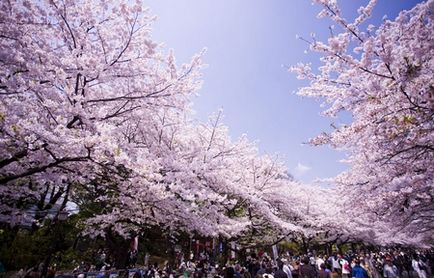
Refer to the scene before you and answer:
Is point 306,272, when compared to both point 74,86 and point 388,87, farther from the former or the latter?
point 74,86

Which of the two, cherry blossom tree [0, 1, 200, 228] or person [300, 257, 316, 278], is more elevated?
cherry blossom tree [0, 1, 200, 228]

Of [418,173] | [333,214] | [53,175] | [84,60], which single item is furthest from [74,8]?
[333,214]

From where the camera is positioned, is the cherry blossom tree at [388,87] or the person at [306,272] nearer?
the cherry blossom tree at [388,87]

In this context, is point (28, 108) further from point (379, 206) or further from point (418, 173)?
point (379, 206)

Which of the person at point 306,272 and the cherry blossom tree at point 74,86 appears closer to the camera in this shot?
the cherry blossom tree at point 74,86

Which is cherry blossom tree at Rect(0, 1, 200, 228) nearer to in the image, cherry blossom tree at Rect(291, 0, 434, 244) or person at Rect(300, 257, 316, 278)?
cherry blossom tree at Rect(291, 0, 434, 244)

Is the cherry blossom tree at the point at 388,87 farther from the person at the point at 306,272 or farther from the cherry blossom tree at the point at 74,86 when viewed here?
the person at the point at 306,272

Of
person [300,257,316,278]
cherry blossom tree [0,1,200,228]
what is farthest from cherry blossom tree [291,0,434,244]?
person [300,257,316,278]

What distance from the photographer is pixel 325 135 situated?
6969mm

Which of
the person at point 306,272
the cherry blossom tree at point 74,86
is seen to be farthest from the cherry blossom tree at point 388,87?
the person at point 306,272

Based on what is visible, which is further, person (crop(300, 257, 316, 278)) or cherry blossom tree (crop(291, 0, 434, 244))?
person (crop(300, 257, 316, 278))

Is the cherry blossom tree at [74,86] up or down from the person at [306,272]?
up

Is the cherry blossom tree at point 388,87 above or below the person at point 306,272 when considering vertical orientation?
above

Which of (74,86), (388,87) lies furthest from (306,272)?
(74,86)
